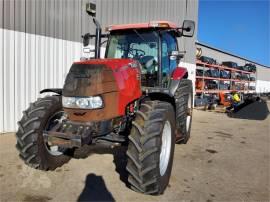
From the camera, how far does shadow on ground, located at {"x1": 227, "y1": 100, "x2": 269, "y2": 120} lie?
448 inches

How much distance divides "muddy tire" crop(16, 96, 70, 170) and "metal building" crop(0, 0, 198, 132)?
9.49 feet

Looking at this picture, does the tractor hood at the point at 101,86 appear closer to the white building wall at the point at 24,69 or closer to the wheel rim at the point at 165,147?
the wheel rim at the point at 165,147

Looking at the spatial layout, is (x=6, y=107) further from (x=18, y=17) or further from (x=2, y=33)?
(x=18, y=17)

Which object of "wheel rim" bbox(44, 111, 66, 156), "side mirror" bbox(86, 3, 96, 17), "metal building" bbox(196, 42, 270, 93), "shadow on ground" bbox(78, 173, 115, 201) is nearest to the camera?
"shadow on ground" bbox(78, 173, 115, 201)

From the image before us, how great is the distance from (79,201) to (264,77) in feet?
135

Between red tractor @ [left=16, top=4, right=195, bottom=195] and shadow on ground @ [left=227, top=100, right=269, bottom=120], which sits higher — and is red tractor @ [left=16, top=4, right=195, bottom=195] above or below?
above

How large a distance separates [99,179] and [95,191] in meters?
0.41

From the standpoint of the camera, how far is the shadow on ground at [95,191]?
3.65 m

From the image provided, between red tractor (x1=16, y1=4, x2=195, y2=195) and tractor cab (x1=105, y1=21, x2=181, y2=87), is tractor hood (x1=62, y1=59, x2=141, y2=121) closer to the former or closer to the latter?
red tractor (x1=16, y1=4, x2=195, y2=195)

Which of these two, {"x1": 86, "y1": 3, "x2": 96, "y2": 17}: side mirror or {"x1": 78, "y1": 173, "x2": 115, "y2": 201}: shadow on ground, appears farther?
{"x1": 86, "y1": 3, "x2": 96, "y2": 17}: side mirror

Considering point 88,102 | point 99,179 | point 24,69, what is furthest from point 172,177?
point 24,69

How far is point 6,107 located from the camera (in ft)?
22.6

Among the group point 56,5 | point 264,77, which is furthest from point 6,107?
point 264,77

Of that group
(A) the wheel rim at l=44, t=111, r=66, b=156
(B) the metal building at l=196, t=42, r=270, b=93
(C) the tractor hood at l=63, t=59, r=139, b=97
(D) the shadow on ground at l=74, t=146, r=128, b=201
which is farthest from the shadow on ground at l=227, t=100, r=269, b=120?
(C) the tractor hood at l=63, t=59, r=139, b=97
